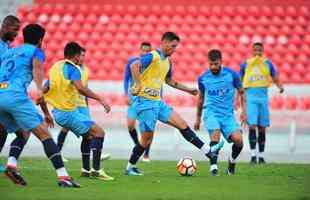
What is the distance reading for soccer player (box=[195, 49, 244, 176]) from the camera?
540 inches

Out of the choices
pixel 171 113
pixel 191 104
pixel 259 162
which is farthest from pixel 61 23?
pixel 171 113

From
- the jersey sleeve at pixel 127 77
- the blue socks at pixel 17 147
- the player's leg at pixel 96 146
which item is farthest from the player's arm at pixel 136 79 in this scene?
the jersey sleeve at pixel 127 77

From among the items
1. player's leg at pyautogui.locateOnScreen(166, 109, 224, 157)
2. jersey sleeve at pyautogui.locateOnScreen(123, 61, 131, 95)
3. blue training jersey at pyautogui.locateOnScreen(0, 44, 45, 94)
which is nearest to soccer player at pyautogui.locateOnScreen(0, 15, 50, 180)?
blue training jersey at pyautogui.locateOnScreen(0, 44, 45, 94)

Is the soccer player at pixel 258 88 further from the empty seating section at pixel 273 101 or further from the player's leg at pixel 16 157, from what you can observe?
the empty seating section at pixel 273 101

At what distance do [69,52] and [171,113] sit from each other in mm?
2154

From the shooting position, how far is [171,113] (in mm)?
13414

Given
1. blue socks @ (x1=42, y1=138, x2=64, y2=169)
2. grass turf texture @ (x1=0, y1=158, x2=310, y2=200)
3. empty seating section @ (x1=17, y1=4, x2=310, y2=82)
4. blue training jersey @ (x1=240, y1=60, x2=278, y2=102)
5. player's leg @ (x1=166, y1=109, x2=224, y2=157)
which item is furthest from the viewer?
empty seating section @ (x1=17, y1=4, x2=310, y2=82)

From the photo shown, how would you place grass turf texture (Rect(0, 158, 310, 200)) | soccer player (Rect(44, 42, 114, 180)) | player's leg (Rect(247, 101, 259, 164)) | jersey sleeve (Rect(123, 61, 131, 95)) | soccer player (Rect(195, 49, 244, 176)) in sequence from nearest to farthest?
grass turf texture (Rect(0, 158, 310, 200))
soccer player (Rect(44, 42, 114, 180))
soccer player (Rect(195, 49, 244, 176))
jersey sleeve (Rect(123, 61, 131, 95))
player's leg (Rect(247, 101, 259, 164))

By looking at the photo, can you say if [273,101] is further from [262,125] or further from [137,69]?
[137,69]

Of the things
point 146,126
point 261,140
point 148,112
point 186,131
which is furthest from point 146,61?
point 261,140

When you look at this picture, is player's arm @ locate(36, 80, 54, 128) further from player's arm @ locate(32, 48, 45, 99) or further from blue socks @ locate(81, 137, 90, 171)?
blue socks @ locate(81, 137, 90, 171)

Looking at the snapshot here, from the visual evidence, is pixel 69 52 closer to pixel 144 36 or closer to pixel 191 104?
Answer: pixel 191 104

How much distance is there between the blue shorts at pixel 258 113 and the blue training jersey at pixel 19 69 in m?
7.06

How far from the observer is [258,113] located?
1731 centimetres
